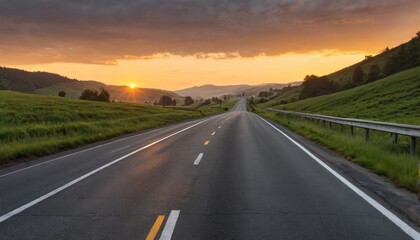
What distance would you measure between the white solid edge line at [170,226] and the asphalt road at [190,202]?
0.6 inches

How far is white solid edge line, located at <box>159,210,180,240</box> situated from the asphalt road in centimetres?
1

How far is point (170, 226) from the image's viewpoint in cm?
578

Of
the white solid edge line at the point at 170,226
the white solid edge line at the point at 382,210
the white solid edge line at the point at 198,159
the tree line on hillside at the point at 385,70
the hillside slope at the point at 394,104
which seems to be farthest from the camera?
the tree line on hillside at the point at 385,70

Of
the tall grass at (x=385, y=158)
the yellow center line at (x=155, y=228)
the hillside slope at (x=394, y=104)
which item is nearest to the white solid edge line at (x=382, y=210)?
the tall grass at (x=385, y=158)

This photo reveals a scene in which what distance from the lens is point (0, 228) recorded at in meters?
5.87

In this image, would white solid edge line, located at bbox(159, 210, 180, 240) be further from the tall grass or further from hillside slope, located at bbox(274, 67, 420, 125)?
hillside slope, located at bbox(274, 67, 420, 125)

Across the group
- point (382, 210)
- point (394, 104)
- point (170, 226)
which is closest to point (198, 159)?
point (382, 210)

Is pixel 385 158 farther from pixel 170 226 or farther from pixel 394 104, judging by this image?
pixel 394 104

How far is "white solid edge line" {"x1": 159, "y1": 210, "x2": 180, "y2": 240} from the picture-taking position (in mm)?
5328

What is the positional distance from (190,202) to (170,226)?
1.47 m

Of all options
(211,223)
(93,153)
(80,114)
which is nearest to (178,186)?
(211,223)

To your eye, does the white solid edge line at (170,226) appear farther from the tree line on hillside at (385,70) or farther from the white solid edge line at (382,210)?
the tree line on hillside at (385,70)

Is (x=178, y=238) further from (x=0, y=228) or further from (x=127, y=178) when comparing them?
(x=127, y=178)

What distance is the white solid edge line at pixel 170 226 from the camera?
5.33 meters
